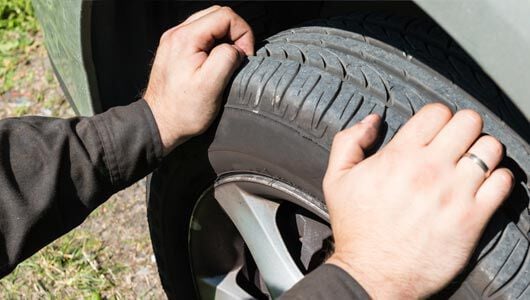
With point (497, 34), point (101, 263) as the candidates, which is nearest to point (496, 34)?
point (497, 34)

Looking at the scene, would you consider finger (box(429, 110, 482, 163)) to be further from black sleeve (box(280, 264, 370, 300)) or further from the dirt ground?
the dirt ground

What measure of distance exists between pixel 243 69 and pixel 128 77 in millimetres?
598

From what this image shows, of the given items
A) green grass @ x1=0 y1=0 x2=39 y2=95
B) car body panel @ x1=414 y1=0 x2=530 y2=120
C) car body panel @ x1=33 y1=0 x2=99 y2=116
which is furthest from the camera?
green grass @ x1=0 y1=0 x2=39 y2=95

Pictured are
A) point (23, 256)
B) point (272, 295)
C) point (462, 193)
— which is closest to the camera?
point (462, 193)

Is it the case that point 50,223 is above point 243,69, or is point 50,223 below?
below

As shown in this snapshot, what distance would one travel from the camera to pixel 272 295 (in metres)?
1.83

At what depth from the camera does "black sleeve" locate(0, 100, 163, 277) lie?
1652mm

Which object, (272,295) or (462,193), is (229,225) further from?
(462,193)

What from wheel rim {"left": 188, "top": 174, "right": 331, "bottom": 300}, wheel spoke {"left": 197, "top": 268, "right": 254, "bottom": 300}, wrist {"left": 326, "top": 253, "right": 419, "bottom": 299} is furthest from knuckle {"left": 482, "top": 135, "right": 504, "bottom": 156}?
wheel spoke {"left": 197, "top": 268, "right": 254, "bottom": 300}

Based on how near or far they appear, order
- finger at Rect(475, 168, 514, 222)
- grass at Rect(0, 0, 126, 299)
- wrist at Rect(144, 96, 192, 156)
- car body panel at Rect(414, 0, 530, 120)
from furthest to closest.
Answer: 1. grass at Rect(0, 0, 126, 299)
2. wrist at Rect(144, 96, 192, 156)
3. finger at Rect(475, 168, 514, 222)
4. car body panel at Rect(414, 0, 530, 120)

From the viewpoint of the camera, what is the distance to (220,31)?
167 centimetres

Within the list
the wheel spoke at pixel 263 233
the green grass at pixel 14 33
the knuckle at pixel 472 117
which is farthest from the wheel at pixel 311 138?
the green grass at pixel 14 33

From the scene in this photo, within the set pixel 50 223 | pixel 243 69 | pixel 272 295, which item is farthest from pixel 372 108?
pixel 50 223

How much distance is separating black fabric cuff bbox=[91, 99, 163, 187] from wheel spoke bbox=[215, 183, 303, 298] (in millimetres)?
185
